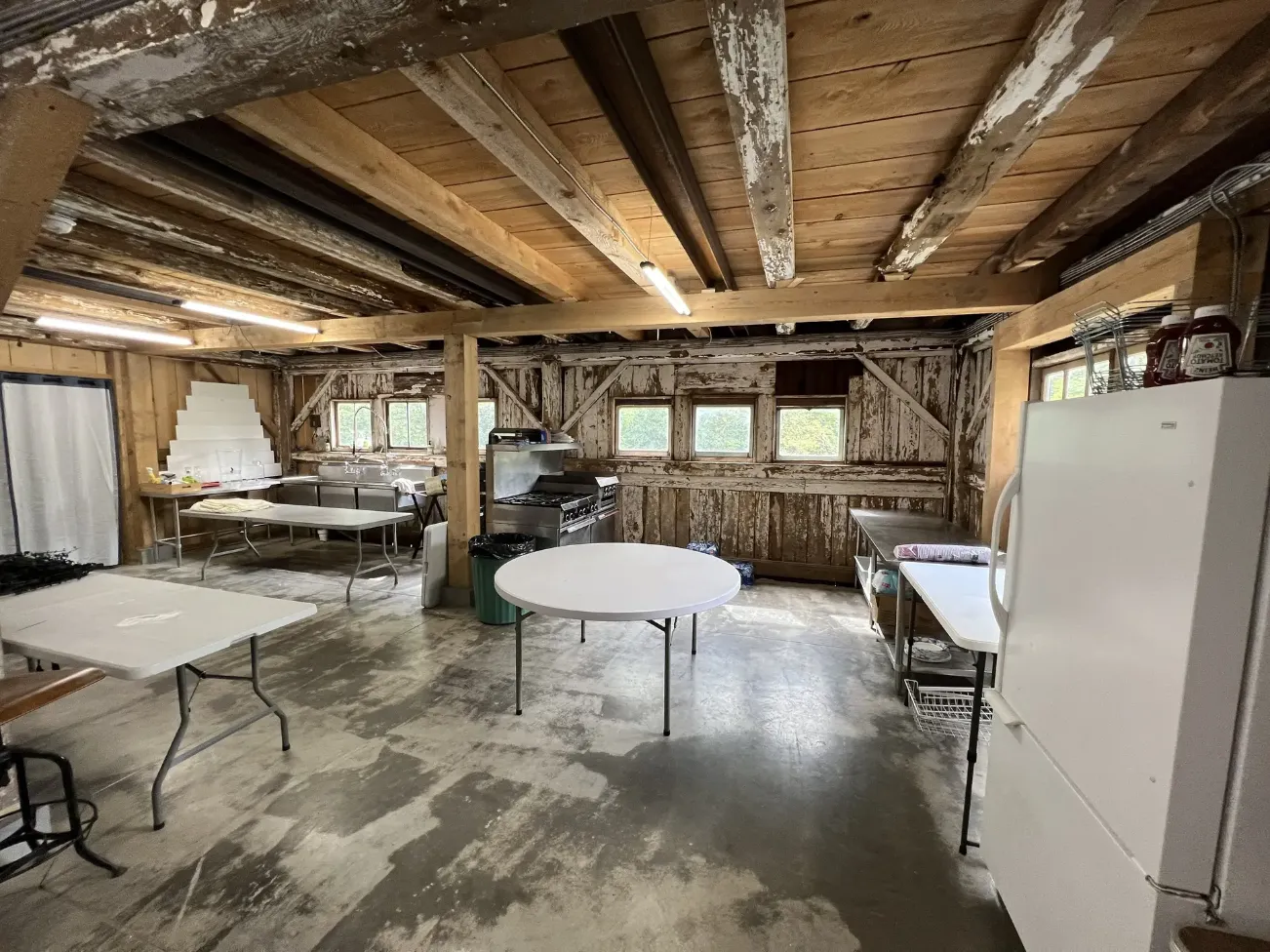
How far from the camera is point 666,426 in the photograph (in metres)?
5.94

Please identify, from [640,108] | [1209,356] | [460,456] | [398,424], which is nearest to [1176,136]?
[1209,356]

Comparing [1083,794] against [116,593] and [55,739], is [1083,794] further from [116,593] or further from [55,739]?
[55,739]

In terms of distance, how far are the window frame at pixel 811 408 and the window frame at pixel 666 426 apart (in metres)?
1.20

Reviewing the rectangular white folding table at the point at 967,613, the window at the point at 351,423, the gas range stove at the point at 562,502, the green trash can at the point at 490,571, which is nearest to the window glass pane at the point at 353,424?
the window at the point at 351,423

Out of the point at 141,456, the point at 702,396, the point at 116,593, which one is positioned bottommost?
the point at 116,593

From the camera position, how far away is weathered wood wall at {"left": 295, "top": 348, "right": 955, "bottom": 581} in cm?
510

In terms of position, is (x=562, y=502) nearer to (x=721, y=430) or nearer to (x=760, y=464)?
(x=721, y=430)

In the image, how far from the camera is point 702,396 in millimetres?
5711

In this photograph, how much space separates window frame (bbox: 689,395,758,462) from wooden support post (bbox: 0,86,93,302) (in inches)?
198

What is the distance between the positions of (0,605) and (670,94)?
12.2 ft

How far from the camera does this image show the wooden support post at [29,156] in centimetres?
102

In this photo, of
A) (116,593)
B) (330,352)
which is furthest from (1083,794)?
(330,352)

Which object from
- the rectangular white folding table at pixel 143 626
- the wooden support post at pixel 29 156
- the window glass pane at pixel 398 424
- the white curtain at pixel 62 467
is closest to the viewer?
the wooden support post at pixel 29 156

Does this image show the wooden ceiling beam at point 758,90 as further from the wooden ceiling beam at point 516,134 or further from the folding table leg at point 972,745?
the folding table leg at point 972,745
